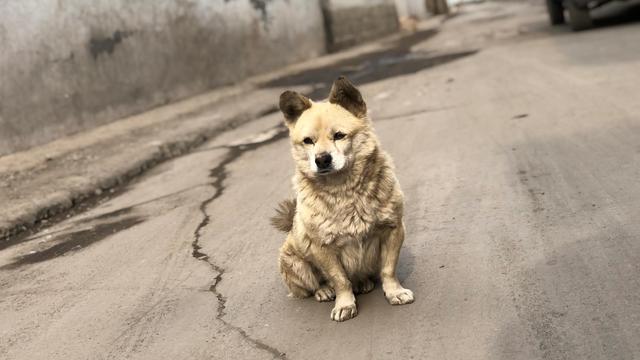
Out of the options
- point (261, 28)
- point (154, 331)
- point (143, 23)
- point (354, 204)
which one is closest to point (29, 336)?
point (154, 331)

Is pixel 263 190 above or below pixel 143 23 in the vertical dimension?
below

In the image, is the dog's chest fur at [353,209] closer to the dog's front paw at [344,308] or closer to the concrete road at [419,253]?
the dog's front paw at [344,308]

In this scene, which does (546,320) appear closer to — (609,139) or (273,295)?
(273,295)

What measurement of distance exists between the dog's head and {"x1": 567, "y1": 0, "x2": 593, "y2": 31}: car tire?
38.8ft

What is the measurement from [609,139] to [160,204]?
3.81 metres

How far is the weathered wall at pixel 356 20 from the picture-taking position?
19.7 meters

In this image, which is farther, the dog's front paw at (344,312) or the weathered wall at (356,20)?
the weathered wall at (356,20)

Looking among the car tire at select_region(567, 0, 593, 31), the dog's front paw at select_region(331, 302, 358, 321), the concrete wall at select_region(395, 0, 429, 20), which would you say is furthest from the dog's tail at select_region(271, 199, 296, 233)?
the concrete wall at select_region(395, 0, 429, 20)

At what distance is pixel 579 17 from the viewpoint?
15.0m

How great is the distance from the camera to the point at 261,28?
54.3 ft

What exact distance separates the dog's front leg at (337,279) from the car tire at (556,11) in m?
14.2

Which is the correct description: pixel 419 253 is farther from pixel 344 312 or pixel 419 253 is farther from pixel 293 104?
pixel 293 104

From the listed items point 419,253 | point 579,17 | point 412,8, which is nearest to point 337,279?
point 419,253

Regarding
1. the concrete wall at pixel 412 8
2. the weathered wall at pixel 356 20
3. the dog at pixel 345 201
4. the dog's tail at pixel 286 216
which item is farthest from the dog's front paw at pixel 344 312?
the concrete wall at pixel 412 8
